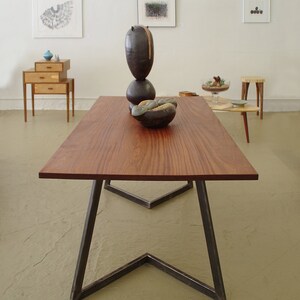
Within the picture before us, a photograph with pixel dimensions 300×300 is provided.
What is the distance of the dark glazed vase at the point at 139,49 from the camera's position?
2279mm

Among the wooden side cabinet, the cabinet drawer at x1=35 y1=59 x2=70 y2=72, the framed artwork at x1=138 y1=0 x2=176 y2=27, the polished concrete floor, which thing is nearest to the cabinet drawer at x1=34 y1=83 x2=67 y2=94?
the wooden side cabinet

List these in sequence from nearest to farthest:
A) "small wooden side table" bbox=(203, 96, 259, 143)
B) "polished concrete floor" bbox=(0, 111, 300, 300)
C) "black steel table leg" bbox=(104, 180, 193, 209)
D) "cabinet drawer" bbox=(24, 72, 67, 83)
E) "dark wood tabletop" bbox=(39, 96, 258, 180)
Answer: "dark wood tabletop" bbox=(39, 96, 258, 180) < "polished concrete floor" bbox=(0, 111, 300, 300) < "black steel table leg" bbox=(104, 180, 193, 209) < "small wooden side table" bbox=(203, 96, 259, 143) < "cabinet drawer" bbox=(24, 72, 67, 83)

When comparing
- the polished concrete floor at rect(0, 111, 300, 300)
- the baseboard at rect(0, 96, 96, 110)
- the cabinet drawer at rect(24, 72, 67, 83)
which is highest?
the cabinet drawer at rect(24, 72, 67, 83)

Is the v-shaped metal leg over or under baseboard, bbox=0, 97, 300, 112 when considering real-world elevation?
under

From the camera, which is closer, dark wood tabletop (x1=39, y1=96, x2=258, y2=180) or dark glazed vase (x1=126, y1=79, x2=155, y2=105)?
dark wood tabletop (x1=39, y1=96, x2=258, y2=180)

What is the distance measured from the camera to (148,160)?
1.69 meters

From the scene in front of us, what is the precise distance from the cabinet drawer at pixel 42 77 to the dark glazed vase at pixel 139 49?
3.03m

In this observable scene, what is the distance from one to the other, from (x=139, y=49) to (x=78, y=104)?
3.85 meters

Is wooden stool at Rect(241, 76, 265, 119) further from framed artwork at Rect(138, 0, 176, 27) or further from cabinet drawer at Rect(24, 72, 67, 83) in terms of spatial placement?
cabinet drawer at Rect(24, 72, 67, 83)

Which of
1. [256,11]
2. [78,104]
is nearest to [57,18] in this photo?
[78,104]

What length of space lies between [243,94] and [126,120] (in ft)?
11.5

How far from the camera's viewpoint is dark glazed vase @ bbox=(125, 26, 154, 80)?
2279mm

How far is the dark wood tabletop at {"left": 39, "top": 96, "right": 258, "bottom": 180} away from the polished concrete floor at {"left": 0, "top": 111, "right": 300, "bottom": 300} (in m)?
0.63

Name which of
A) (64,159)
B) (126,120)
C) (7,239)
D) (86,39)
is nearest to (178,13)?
(86,39)
